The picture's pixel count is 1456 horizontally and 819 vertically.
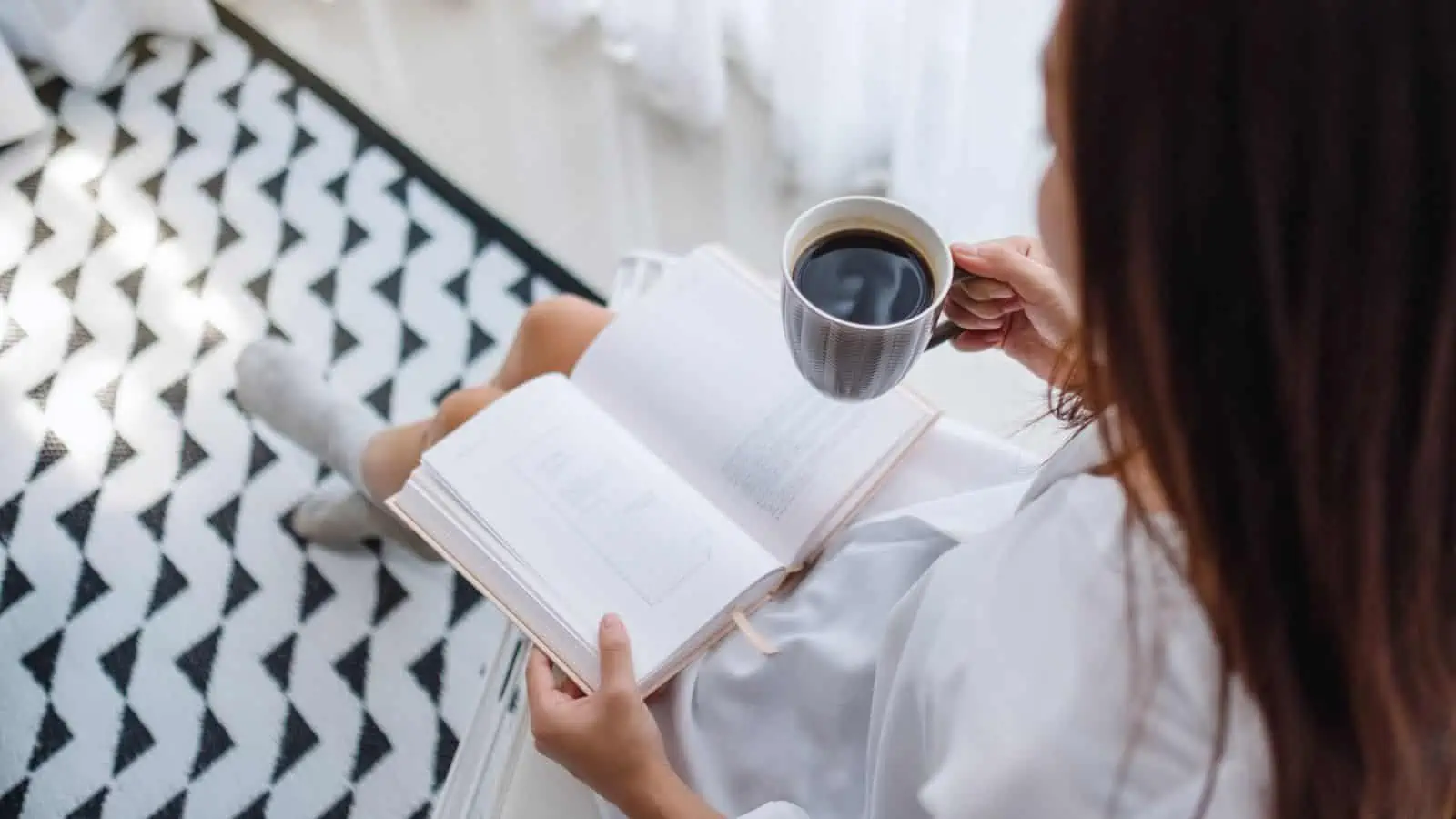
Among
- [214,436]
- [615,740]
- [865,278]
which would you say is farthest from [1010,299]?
[214,436]

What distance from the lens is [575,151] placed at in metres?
1.53

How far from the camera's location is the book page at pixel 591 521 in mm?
761

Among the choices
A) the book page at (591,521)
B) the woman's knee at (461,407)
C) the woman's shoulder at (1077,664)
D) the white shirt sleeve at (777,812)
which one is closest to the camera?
the woman's shoulder at (1077,664)

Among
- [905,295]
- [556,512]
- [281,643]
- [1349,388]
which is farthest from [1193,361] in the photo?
[281,643]

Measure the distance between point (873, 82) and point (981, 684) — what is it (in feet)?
2.95

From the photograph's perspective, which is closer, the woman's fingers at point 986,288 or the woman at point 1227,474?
the woman at point 1227,474

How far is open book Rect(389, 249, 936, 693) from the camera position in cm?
76

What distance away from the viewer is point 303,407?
1215 millimetres

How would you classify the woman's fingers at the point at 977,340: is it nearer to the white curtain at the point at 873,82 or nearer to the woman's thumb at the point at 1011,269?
the woman's thumb at the point at 1011,269

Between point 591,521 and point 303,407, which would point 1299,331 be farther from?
point 303,407

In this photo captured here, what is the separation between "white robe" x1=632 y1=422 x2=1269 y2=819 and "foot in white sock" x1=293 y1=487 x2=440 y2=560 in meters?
0.49

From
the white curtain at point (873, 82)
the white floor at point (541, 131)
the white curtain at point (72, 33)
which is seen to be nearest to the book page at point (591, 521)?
the white curtain at point (873, 82)

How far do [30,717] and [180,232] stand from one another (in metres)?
0.57

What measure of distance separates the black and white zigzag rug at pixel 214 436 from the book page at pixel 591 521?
45 centimetres
